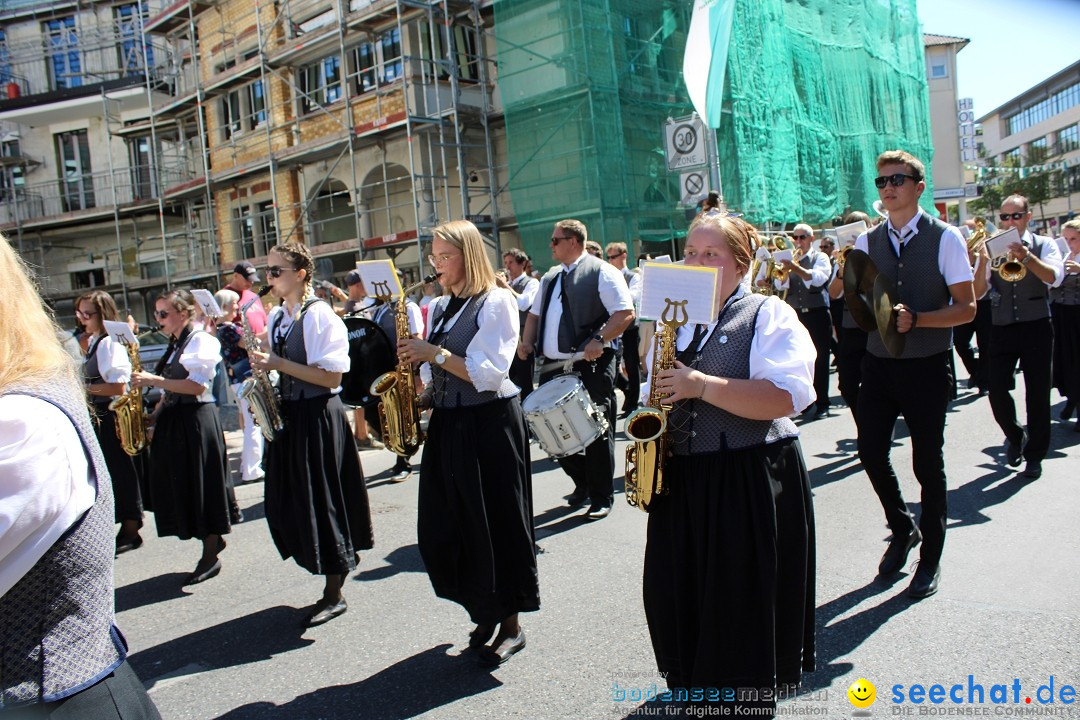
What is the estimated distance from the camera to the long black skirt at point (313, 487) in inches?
168

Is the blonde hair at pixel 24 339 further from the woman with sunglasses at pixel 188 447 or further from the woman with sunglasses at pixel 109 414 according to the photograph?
the woman with sunglasses at pixel 109 414

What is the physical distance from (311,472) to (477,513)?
1.08 m

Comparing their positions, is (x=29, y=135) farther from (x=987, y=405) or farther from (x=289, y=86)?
(x=987, y=405)

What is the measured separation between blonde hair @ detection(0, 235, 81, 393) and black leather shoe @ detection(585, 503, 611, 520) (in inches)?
170

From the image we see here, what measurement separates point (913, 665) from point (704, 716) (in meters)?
1.26

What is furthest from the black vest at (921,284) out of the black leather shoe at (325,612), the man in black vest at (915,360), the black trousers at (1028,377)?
the black leather shoe at (325,612)

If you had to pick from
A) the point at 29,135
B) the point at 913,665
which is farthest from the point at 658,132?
the point at 29,135

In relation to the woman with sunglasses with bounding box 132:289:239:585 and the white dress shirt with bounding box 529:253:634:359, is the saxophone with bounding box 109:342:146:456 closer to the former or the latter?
the woman with sunglasses with bounding box 132:289:239:585

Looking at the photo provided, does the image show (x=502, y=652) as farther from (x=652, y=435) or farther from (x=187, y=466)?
(x=187, y=466)

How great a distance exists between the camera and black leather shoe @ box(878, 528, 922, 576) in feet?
13.9

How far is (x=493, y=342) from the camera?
374cm

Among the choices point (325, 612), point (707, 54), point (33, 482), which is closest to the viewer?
point (33, 482)

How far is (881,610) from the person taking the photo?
3895 millimetres

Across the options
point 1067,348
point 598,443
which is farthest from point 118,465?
point 1067,348
